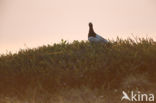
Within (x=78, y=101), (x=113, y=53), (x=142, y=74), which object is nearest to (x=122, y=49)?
(x=113, y=53)

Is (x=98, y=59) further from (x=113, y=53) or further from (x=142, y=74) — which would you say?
(x=142, y=74)

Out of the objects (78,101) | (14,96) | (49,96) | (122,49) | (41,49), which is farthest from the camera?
(41,49)

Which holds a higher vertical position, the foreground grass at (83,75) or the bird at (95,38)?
the bird at (95,38)

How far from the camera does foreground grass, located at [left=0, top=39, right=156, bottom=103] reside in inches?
443

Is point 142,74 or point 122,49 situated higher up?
point 122,49

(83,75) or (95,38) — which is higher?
(95,38)

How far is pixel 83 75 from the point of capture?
39.7ft

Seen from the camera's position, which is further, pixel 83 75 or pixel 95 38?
pixel 95 38

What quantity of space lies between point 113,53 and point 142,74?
Answer: 1.61 m

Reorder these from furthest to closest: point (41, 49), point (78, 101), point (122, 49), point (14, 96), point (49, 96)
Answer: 1. point (41, 49)
2. point (122, 49)
3. point (14, 96)
4. point (49, 96)
5. point (78, 101)

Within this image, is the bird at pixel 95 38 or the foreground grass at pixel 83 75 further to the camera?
the bird at pixel 95 38

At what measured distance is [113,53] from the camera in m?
12.8

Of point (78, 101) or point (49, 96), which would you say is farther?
point (49, 96)

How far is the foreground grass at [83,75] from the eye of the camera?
36.9 ft
